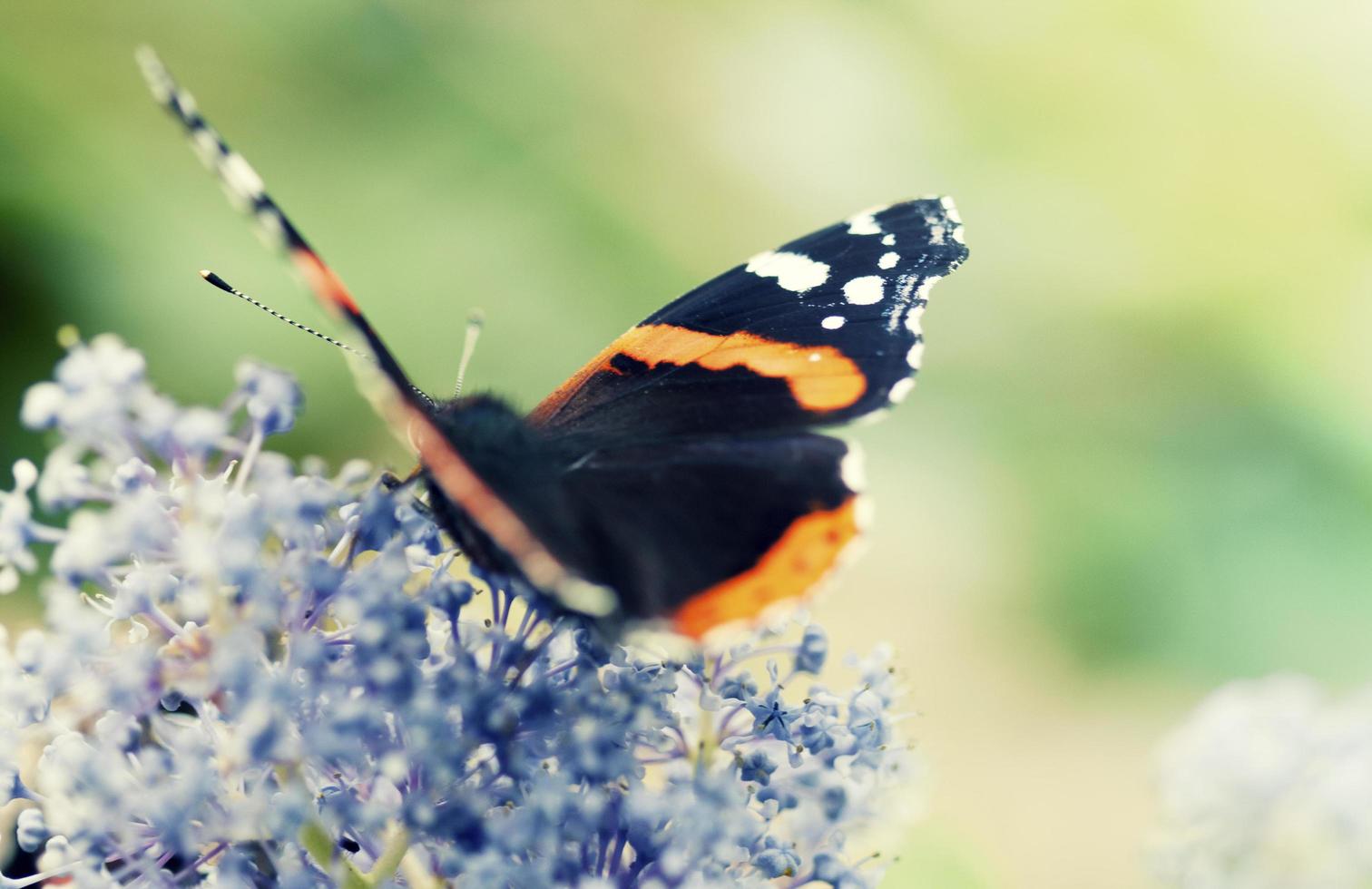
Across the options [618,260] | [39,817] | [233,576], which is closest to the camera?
[233,576]

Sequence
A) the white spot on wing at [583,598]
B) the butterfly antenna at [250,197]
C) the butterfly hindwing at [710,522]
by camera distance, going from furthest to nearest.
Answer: the butterfly hindwing at [710,522] < the butterfly antenna at [250,197] < the white spot on wing at [583,598]

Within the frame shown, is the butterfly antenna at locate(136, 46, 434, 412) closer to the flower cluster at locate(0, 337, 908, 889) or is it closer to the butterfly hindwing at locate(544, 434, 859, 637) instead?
the flower cluster at locate(0, 337, 908, 889)

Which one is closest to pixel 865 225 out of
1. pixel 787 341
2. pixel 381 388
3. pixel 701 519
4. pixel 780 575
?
pixel 787 341

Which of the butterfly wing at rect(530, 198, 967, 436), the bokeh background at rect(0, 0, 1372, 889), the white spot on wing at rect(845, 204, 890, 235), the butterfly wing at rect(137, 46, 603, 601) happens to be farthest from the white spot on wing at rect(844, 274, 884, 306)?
the bokeh background at rect(0, 0, 1372, 889)

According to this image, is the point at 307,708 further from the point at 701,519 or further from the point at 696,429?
the point at 696,429

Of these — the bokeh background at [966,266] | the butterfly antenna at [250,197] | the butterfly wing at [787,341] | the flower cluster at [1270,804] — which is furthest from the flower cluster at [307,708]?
the bokeh background at [966,266]

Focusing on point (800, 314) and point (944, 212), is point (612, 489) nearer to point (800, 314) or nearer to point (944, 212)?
point (800, 314)

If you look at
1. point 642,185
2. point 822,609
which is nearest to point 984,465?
point 822,609

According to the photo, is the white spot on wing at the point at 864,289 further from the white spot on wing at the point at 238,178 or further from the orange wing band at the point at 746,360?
the white spot on wing at the point at 238,178
